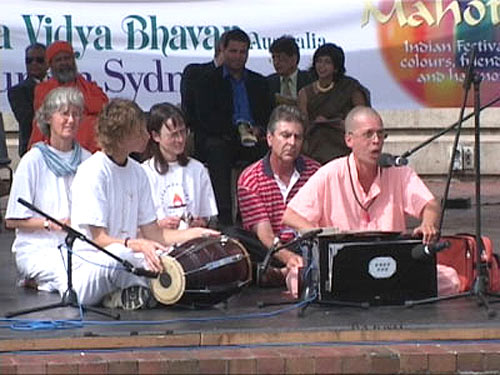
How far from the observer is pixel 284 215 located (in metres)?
8.29

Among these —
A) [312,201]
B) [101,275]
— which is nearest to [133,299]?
[101,275]

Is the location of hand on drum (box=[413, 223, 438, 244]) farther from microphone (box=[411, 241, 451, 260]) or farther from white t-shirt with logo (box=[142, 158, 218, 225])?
white t-shirt with logo (box=[142, 158, 218, 225])

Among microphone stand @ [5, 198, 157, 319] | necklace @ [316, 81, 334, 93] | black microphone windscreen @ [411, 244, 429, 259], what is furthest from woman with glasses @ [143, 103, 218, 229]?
necklace @ [316, 81, 334, 93]

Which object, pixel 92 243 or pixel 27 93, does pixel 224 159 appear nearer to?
pixel 27 93

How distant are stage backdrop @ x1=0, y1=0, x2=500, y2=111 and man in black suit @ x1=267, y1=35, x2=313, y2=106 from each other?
0.73 m

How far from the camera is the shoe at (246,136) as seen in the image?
34.2 ft

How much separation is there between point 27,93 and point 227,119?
5.60 ft

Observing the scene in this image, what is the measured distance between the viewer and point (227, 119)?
10531 mm

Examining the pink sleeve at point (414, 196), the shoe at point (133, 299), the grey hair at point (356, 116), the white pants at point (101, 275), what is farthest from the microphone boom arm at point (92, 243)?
the pink sleeve at point (414, 196)

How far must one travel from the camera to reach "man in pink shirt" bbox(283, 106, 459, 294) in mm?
8102

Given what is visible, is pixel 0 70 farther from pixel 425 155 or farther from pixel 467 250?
pixel 467 250

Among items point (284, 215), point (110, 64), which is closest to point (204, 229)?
point (284, 215)

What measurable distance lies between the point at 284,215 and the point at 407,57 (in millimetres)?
4816

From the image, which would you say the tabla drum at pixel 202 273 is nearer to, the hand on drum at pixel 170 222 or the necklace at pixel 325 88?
the hand on drum at pixel 170 222
